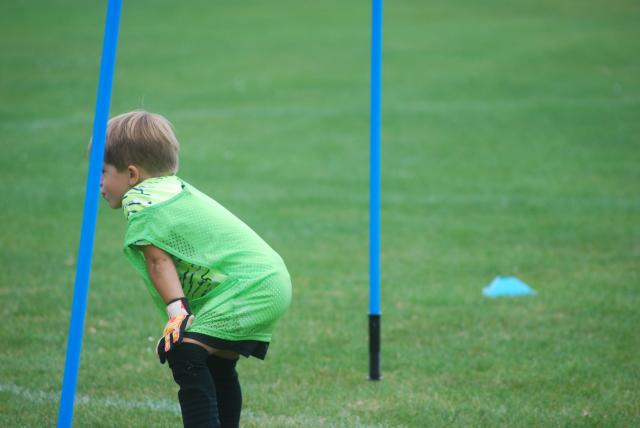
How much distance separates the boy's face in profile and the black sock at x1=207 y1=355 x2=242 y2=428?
748mm

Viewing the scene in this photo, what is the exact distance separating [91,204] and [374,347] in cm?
213

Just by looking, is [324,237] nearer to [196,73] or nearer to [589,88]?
[589,88]

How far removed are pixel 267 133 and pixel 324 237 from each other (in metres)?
6.88

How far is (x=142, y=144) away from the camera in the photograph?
3.30 metres

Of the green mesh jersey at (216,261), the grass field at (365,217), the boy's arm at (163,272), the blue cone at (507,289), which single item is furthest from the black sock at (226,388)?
the blue cone at (507,289)

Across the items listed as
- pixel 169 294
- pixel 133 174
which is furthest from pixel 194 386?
pixel 133 174

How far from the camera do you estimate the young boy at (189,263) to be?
3148 millimetres

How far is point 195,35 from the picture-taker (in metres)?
26.8

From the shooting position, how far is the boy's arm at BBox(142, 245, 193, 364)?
3051 millimetres

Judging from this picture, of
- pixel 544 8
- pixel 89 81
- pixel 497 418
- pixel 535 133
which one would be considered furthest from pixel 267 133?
pixel 544 8

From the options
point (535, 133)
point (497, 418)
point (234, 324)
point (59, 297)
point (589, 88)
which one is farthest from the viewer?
point (589, 88)

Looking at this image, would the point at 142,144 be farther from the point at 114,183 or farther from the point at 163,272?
the point at 163,272

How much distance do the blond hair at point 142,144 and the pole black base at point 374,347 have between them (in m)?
1.90

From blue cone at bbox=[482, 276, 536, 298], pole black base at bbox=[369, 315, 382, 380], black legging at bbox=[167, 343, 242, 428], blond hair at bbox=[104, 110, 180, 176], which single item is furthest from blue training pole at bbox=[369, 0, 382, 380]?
blue cone at bbox=[482, 276, 536, 298]
